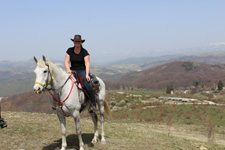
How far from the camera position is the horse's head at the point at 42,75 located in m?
6.10

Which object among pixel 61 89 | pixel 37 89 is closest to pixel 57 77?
pixel 61 89

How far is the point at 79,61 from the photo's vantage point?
26.7 feet

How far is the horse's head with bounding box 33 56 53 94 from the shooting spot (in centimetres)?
610

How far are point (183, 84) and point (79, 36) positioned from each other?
192878 millimetres

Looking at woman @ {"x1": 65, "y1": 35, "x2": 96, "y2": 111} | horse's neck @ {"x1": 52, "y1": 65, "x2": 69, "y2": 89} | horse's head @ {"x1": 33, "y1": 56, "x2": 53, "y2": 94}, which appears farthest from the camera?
woman @ {"x1": 65, "y1": 35, "x2": 96, "y2": 111}

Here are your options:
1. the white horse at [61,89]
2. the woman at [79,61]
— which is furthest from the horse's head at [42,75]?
the woman at [79,61]

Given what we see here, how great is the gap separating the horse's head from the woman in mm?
1222

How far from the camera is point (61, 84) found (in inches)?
283

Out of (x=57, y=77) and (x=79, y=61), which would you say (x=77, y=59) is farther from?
(x=57, y=77)

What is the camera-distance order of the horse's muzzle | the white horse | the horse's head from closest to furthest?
the horse's muzzle → the horse's head → the white horse

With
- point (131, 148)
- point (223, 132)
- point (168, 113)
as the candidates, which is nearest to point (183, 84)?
point (168, 113)

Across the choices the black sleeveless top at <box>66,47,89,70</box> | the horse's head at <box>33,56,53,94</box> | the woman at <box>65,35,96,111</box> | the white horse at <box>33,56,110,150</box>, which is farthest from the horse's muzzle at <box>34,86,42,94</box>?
the black sleeveless top at <box>66,47,89,70</box>

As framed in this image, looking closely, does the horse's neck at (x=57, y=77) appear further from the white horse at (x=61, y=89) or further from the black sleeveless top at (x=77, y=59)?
the black sleeveless top at (x=77, y=59)

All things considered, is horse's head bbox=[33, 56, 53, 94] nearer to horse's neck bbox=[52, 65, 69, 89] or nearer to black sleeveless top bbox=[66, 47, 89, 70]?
horse's neck bbox=[52, 65, 69, 89]
